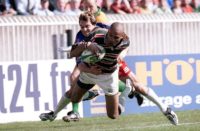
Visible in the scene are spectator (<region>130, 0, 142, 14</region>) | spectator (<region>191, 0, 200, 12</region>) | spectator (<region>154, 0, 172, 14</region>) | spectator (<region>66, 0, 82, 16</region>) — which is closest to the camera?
spectator (<region>66, 0, 82, 16</region>)

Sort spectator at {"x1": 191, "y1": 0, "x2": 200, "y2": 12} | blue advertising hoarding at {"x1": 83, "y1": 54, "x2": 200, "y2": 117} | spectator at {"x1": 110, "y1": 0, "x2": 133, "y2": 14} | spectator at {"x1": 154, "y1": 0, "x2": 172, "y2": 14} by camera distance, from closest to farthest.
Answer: blue advertising hoarding at {"x1": 83, "y1": 54, "x2": 200, "y2": 117} < spectator at {"x1": 110, "y1": 0, "x2": 133, "y2": 14} < spectator at {"x1": 154, "y1": 0, "x2": 172, "y2": 14} < spectator at {"x1": 191, "y1": 0, "x2": 200, "y2": 12}

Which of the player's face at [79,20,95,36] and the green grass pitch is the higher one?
the player's face at [79,20,95,36]

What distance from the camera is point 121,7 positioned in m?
20.2

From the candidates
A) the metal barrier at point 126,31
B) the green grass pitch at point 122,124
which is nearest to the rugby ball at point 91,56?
the green grass pitch at point 122,124

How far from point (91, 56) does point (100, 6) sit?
24.6 feet

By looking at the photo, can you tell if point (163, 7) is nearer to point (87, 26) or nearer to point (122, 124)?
point (122, 124)

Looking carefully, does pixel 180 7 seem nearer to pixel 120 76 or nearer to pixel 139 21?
pixel 139 21

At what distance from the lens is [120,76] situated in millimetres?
14031

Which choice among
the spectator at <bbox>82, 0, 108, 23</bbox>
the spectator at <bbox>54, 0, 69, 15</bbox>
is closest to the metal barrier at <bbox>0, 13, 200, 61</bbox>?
the spectator at <bbox>54, 0, 69, 15</bbox>

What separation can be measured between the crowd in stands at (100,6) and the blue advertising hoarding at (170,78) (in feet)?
7.22

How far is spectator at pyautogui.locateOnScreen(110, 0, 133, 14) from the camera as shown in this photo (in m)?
20.1

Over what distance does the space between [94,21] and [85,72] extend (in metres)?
0.87

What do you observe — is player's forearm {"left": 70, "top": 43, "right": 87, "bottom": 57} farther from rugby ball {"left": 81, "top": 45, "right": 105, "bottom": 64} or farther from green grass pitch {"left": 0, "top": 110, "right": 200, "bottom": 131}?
green grass pitch {"left": 0, "top": 110, "right": 200, "bottom": 131}

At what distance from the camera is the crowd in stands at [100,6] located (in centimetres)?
1852
